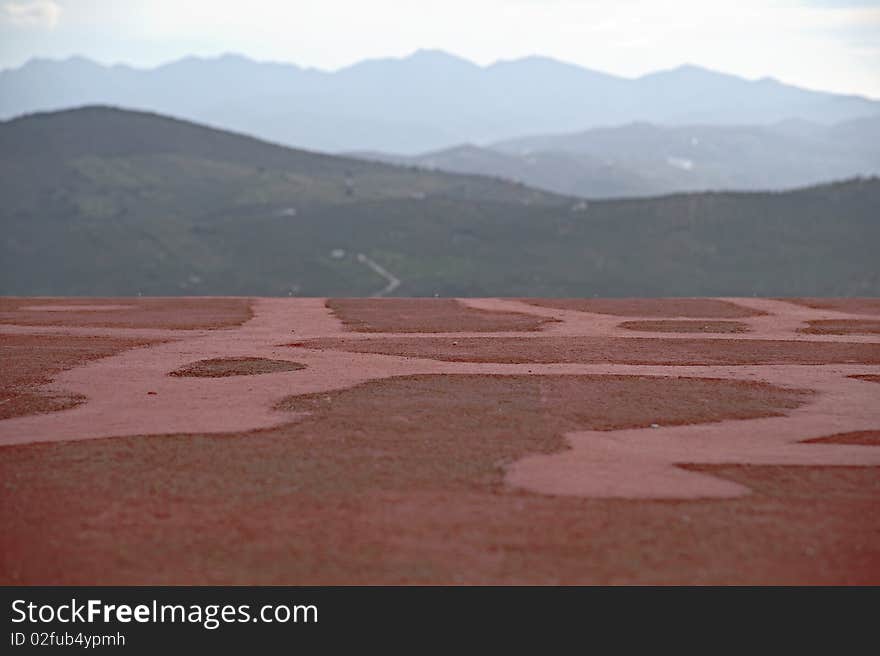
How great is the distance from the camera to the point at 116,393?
65.7 ft

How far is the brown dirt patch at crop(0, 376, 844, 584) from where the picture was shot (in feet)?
36.8

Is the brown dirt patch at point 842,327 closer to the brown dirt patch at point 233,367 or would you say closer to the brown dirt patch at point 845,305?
the brown dirt patch at point 845,305

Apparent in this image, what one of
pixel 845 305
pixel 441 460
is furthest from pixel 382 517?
pixel 845 305

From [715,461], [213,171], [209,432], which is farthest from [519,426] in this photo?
[213,171]

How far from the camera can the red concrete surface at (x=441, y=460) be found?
454 inches

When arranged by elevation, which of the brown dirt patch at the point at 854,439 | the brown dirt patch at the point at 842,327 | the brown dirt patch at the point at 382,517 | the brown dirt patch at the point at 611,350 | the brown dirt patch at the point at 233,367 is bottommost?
the brown dirt patch at the point at 382,517

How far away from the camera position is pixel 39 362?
76.9ft

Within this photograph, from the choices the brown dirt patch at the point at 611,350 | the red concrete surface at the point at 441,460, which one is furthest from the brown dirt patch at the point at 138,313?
the brown dirt patch at the point at 611,350

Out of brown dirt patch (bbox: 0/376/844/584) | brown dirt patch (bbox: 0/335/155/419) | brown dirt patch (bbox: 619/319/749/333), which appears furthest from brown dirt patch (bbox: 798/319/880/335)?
brown dirt patch (bbox: 0/335/155/419)

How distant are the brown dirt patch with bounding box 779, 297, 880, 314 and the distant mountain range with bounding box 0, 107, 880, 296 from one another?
45.8 meters

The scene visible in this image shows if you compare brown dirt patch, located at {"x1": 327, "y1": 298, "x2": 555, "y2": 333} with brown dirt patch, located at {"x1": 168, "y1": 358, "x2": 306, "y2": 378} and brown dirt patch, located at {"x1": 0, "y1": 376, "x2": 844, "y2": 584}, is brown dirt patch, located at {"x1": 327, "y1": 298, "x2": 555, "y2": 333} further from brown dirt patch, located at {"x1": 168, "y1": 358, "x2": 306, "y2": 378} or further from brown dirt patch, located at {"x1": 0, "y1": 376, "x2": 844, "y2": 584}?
brown dirt patch, located at {"x1": 0, "y1": 376, "x2": 844, "y2": 584}

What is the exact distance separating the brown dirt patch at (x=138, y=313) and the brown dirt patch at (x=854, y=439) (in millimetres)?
17951
